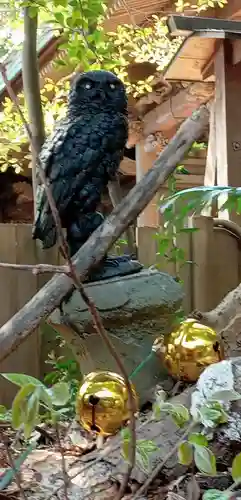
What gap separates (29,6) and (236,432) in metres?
1.13

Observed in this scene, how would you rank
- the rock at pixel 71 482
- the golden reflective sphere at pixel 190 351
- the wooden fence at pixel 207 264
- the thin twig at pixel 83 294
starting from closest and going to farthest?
the thin twig at pixel 83 294 → the rock at pixel 71 482 → the golden reflective sphere at pixel 190 351 → the wooden fence at pixel 207 264

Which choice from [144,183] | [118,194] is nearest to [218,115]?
[118,194]

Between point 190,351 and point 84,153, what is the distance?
434mm

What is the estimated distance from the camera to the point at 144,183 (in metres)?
1.03

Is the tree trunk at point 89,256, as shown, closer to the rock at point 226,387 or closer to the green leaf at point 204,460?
the rock at point 226,387

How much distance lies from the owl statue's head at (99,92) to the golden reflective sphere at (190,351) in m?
0.46

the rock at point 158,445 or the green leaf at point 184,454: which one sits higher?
the green leaf at point 184,454

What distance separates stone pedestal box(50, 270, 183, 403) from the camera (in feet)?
4.15

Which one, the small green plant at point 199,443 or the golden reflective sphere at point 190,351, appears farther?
the golden reflective sphere at point 190,351

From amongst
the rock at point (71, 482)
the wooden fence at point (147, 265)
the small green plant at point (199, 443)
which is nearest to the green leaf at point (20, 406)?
the small green plant at point (199, 443)

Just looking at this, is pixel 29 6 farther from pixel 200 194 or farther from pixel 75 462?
pixel 75 462

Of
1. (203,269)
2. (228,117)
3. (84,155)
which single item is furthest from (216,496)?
(228,117)

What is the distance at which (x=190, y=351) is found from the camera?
1220 mm

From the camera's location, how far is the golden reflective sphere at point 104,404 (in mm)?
1076
